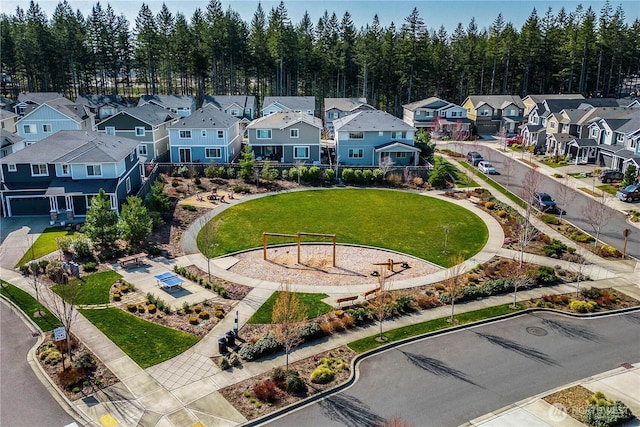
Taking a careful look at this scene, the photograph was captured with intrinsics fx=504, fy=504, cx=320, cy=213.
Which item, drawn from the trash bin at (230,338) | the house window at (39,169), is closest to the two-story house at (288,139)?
the house window at (39,169)

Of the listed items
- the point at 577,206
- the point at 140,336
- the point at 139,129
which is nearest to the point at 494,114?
the point at 577,206

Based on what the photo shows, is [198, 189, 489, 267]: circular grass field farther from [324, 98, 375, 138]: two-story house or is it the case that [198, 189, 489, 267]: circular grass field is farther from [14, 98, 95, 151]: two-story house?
[324, 98, 375, 138]: two-story house

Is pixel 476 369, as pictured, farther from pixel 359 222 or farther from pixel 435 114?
pixel 435 114

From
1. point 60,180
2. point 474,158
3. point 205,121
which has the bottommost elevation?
point 474,158

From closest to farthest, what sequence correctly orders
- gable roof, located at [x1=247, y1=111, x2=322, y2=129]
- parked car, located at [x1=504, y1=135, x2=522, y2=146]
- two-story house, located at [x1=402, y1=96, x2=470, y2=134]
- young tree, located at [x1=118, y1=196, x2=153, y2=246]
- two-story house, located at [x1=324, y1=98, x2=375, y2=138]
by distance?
young tree, located at [x1=118, y1=196, x2=153, y2=246] < gable roof, located at [x1=247, y1=111, x2=322, y2=129] < parked car, located at [x1=504, y1=135, x2=522, y2=146] < two-story house, located at [x1=324, y1=98, x2=375, y2=138] < two-story house, located at [x1=402, y1=96, x2=470, y2=134]

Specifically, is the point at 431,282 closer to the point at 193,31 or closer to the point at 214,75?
the point at 214,75

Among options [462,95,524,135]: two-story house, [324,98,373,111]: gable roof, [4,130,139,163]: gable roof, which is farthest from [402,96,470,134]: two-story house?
[4,130,139,163]: gable roof

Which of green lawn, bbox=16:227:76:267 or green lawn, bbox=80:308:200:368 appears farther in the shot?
green lawn, bbox=16:227:76:267

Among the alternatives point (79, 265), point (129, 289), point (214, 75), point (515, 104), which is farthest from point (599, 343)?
point (214, 75)
